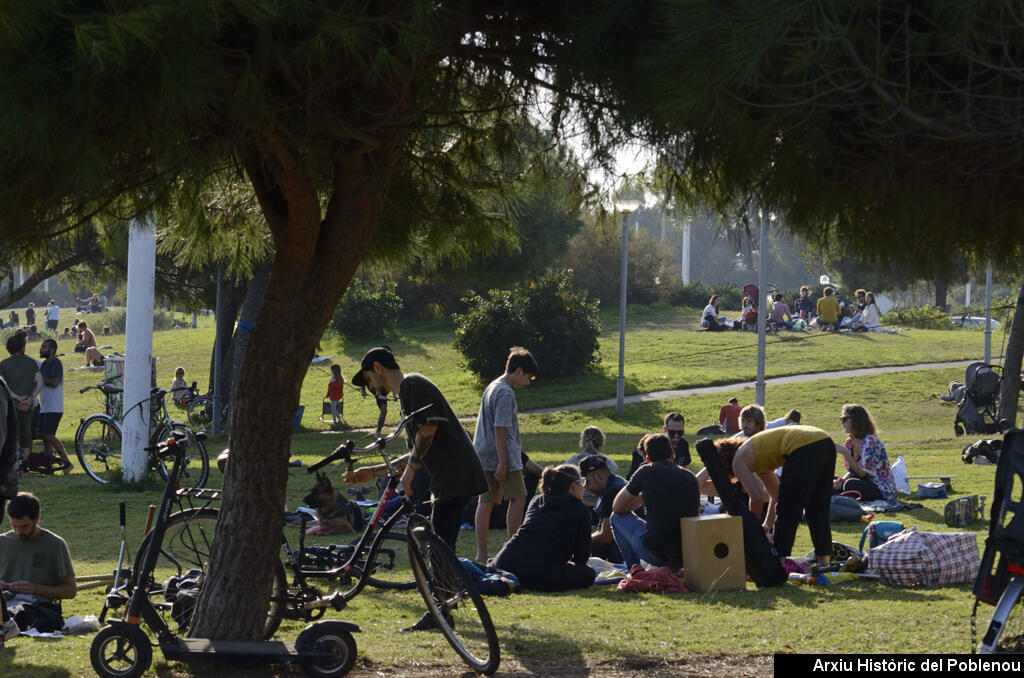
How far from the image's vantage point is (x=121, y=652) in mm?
5465

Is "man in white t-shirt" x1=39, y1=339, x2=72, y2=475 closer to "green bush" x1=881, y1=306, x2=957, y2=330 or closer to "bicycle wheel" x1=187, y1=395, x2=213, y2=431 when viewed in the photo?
"bicycle wheel" x1=187, y1=395, x2=213, y2=431

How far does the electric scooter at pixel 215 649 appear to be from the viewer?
17.4 feet

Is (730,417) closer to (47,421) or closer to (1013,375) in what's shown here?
(1013,375)

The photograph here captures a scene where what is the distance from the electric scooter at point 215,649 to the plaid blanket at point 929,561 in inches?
172

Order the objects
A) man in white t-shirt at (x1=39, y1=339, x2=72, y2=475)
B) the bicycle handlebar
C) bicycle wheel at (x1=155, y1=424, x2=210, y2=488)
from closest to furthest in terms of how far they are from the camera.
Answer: the bicycle handlebar
bicycle wheel at (x1=155, y1=424, x2=210, y2=488)
man in white t-shirt at (x1=39, y1=339, x2=72, y2=475)

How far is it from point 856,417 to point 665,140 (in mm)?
8726

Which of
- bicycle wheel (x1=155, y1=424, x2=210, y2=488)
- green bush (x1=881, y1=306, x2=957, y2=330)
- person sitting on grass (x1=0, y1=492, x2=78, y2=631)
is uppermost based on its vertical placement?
green bush (x1=881, y1=306, x2=957, y2=330)

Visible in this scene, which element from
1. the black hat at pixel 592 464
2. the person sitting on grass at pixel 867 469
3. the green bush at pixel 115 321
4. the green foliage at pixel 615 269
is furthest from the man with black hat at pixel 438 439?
the green bush at pixel 115 321

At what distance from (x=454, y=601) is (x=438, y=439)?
1.23 meters

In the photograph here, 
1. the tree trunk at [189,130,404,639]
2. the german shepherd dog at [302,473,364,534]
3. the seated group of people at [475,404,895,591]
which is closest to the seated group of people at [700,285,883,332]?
the german shepherd dog at [302,473,364,534]

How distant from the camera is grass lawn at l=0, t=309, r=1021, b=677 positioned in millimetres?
6199

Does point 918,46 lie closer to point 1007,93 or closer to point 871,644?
point 1007,93

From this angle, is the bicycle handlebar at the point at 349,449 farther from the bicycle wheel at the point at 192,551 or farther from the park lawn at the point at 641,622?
the park lawn at the point at 641,622

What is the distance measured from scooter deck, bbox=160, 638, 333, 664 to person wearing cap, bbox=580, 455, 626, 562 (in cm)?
456
